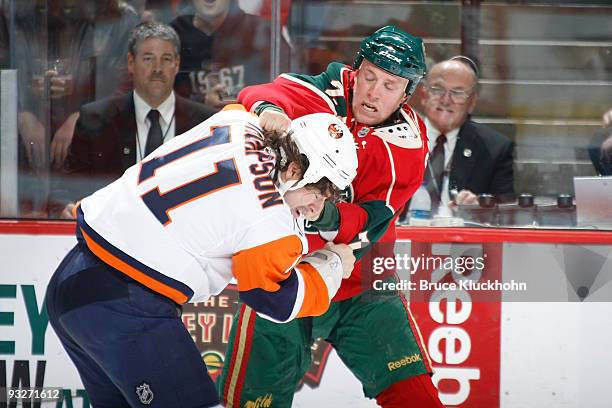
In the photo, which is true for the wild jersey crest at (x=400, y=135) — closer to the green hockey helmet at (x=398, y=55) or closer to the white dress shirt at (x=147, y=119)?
the green hockey helmet at (x=398, y=55)

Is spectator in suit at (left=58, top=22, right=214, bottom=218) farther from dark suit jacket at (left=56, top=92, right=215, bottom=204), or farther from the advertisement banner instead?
the advertisement banner

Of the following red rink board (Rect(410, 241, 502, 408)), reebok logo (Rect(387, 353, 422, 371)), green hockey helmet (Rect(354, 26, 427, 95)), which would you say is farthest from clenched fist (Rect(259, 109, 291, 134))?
red rink board (Rect(410, 241, 502, 408))

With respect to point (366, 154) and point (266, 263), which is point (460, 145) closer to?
point (366, 154)

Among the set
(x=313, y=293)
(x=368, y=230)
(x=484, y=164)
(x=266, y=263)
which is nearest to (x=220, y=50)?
(x=484, y=164)

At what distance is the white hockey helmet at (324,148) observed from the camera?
8.70 ft

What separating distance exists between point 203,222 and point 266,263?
0.19 meters

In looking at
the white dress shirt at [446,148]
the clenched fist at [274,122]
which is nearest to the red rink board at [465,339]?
the white dress shirt at [446,148]

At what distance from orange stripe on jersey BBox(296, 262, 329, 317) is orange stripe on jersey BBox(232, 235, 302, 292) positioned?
149mm

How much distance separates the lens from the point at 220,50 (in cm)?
442

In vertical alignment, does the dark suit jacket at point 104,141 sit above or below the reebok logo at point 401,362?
above

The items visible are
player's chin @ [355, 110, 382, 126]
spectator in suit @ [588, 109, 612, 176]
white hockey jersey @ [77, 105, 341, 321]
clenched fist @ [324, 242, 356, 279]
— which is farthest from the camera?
spectator in suit @ [588, 109, 612, 176]

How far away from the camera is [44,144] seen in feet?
14.3

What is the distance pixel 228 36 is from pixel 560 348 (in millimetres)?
1955

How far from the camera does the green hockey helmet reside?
3156mm
